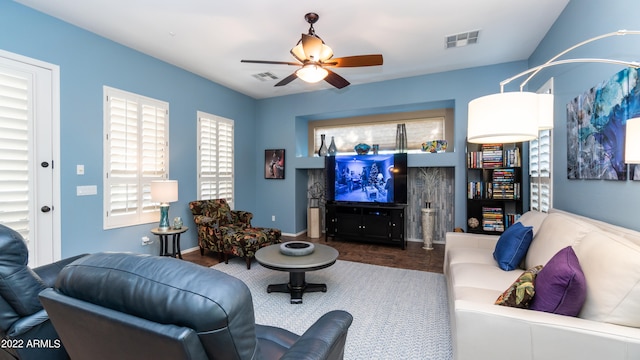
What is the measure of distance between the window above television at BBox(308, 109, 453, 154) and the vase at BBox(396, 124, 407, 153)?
0.62 feet

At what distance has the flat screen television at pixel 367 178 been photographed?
4809 mm

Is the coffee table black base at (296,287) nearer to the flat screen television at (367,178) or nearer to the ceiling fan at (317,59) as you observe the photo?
the ceiling fan at (317,59)

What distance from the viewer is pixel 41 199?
288cm

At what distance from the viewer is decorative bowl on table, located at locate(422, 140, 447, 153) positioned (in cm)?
468

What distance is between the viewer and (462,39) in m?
3.47

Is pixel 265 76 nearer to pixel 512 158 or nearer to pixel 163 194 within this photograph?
pixel 163 194

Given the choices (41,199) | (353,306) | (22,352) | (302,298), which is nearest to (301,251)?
(302,298)

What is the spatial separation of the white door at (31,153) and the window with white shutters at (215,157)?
1.94 m

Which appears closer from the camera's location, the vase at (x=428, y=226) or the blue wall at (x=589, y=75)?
the blue wall at (x=589, y=75)

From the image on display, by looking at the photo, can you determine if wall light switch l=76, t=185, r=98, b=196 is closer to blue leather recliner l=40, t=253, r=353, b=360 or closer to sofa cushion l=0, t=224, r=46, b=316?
sofa cushion l=0, t=224, r=46, b=316

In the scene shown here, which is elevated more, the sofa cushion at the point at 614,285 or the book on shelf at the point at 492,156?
the book on shelf at the point at 492,156

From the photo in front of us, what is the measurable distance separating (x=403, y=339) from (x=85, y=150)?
394cm

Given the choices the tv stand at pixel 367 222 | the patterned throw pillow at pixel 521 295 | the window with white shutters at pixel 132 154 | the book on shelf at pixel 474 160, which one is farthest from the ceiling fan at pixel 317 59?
the tv stand at pixel 367 222

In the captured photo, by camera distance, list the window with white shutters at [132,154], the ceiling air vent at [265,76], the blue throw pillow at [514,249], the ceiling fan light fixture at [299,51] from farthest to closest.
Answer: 1. the ceiling air vent at [265,76]
2. the window with white shutters at [132,154]
3. the ceiling fan light fixture at [299,51]
4. the blue throw pillow at [514,249]
